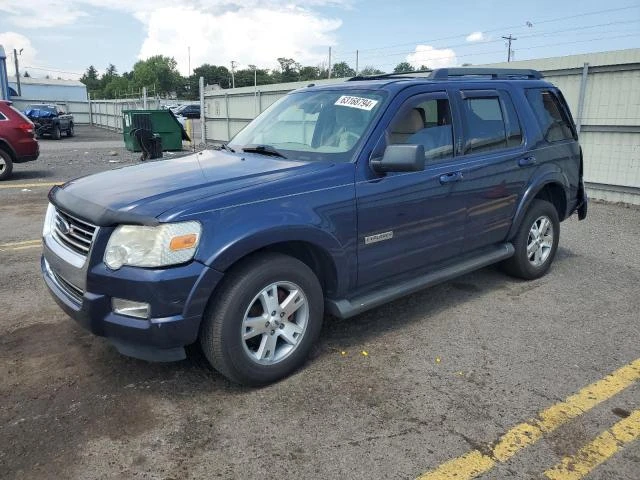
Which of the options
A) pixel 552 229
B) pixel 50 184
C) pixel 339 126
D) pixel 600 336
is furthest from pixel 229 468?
pixel 50 184

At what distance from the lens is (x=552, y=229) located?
17.8 ft

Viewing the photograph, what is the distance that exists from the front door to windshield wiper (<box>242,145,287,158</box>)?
0.74 meters

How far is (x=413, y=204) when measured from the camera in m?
3.94

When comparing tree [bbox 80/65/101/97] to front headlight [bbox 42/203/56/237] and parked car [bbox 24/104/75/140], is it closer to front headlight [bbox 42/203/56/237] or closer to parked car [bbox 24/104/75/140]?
parked car [bbox 24/104/75/140]

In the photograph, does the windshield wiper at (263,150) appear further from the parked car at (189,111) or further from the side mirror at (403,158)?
the parked car at (189,111)

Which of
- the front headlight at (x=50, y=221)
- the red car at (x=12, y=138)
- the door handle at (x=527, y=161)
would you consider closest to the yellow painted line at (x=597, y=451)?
the door handle at (x=527, y=161)

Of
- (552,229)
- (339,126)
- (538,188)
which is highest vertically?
(339,126)

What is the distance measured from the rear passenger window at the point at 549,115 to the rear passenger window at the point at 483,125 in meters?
0.60

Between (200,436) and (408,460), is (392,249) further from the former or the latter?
(200,436)

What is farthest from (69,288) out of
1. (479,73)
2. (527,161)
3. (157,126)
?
(157,126)

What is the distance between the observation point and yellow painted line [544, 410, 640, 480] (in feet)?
8.60

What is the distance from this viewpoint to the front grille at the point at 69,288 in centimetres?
314

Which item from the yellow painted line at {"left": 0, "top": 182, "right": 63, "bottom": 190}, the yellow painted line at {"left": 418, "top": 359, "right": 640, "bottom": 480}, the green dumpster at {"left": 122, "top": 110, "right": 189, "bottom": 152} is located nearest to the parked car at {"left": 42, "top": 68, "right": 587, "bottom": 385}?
the yellow painted line at {"left": 418, "top": 359, "right": 640, "bottom": 480}

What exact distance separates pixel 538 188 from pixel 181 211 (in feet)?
11.5
